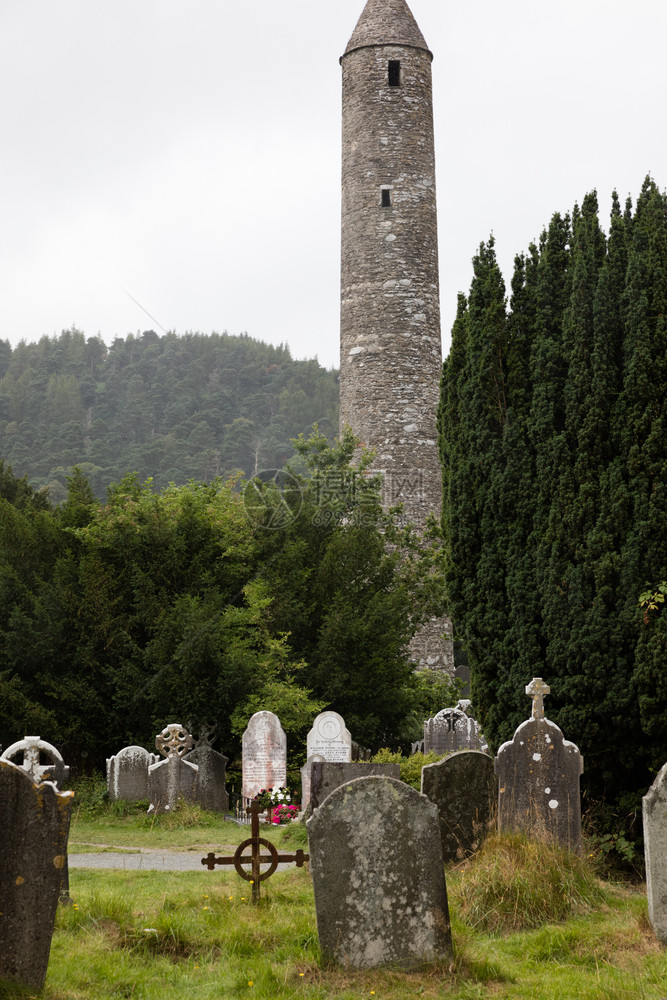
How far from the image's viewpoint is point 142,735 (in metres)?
16.5

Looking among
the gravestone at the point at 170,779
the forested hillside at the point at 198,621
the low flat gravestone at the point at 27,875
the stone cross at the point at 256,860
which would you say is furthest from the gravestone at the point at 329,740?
the low flat gravestone at the point at 27,875

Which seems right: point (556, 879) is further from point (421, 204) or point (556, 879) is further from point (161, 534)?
point (421, 204)

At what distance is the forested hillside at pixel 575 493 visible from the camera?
8.34m

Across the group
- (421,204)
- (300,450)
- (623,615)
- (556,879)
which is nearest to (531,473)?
(623,615)

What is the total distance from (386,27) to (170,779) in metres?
16.9

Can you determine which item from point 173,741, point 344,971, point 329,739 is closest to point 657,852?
point 344,971

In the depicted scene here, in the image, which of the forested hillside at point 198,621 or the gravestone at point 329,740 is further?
the forested hillside at point 198,621

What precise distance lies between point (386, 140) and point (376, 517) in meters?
8.41

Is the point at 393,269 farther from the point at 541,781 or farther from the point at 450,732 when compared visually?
the point at 541,781

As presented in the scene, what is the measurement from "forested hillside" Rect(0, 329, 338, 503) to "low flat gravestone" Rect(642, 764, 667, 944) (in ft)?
125

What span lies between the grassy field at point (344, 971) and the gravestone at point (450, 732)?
356 inches

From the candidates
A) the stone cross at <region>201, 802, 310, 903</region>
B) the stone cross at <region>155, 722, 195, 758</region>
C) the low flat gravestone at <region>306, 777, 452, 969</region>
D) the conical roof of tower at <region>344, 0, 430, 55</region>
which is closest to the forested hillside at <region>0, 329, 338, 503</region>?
the conical roof of tower at <region>344, 0, 430, 55</region>

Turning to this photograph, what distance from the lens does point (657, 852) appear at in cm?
585

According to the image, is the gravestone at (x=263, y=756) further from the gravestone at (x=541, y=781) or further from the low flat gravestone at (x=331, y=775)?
the gravestone at (x=541, y=781)
